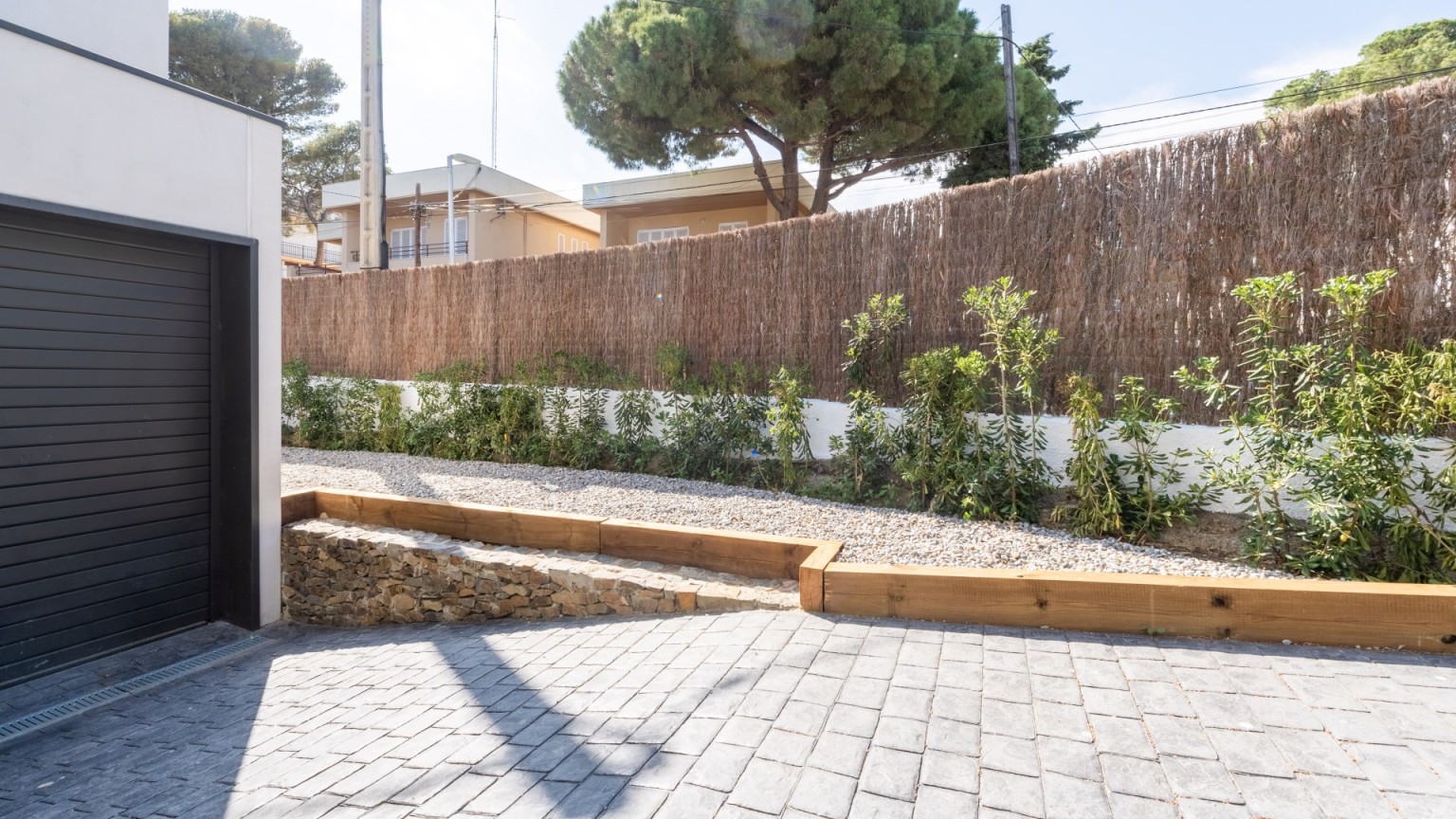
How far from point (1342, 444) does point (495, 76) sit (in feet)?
71.1

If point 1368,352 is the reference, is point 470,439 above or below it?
below

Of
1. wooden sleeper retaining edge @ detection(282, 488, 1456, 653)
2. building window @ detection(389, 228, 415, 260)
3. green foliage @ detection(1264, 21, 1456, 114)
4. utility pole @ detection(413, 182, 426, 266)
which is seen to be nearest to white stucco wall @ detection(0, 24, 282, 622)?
wooden sleeper retaining edge @ detection(282, 488, 1456, 653)

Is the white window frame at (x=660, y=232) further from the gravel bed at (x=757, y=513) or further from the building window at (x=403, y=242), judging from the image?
the gravel bed at (x=757, y=513)

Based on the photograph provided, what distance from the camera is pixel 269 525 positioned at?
5.12 m

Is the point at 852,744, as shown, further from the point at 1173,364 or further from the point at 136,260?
the point at 136,260

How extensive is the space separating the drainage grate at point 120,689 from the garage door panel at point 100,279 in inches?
90.1

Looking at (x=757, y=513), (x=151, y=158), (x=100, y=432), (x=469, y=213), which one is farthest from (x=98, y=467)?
(x=469, y=213)

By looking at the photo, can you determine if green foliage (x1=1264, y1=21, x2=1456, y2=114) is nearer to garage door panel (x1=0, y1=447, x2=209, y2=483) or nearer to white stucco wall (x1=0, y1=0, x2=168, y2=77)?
white stucco wall (x1=0, y1=0, x2=168, y2=77)

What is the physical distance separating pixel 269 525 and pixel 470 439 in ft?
Answer: 8.61

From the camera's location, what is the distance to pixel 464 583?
475 cm

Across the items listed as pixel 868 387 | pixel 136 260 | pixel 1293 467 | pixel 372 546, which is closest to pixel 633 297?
pixel 868 387

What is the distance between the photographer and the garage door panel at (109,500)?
13.4 ft

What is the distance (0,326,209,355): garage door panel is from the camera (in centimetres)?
405

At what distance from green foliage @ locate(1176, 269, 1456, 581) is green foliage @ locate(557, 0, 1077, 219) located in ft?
30.8
